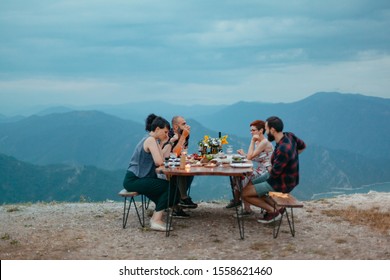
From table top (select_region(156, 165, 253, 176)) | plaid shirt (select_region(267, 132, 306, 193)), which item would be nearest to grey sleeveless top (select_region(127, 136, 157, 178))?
table top (select_region(156, 165, 253, 176))

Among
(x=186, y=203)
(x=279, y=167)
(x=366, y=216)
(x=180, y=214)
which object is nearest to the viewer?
(x=279, y=167)

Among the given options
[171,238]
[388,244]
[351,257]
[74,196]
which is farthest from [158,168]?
[74,196]

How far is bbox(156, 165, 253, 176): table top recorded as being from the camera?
661 cm

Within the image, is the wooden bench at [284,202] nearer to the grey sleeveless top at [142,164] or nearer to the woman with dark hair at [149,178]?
the woman with dark hair at [149,178]

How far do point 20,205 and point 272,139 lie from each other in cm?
622

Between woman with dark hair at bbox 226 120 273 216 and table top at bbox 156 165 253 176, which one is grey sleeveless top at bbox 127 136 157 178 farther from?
woman with dark hair at bbox 226 120 273 216

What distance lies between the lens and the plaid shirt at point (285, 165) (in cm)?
677

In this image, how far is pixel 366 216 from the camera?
8469 mm

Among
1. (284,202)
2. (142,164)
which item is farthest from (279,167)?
(142,164)

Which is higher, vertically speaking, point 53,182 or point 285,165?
point 285,165

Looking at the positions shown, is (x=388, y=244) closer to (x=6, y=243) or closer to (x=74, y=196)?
(x=6, y=243)

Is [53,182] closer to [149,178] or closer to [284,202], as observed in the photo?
[149,178]

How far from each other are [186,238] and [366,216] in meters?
3.61

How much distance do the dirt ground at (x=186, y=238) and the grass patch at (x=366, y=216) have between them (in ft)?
0.49
